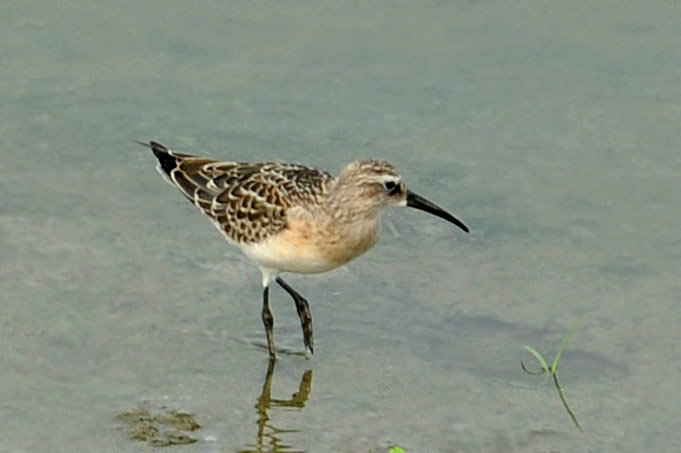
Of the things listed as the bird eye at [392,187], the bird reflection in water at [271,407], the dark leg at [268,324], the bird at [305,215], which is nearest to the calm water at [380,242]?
the bird reflection in water at [271,407]

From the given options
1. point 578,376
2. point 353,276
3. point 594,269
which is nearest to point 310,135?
point 353,276

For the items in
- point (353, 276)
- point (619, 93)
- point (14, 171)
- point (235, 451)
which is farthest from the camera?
point (619, 93)

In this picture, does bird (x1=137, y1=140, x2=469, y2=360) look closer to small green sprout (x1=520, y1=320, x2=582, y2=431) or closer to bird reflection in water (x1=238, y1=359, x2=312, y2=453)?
bird reflection in water (x1=238, y1=359, x2=312, y2=453)

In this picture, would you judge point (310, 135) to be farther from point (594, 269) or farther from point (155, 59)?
point (594, 269)

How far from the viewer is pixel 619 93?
41.9 ft

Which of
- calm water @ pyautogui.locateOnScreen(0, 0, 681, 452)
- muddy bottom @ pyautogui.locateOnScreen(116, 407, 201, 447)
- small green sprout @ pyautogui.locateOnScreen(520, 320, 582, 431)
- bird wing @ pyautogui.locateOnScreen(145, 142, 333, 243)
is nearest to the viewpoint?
muddy bottom @ pyautogui.locateOnScreen(116, 407, 201, 447)

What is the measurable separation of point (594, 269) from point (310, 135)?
2687 mm

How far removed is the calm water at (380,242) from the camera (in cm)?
904

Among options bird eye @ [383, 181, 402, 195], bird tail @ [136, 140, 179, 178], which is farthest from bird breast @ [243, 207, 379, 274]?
bird tail @ [136, 140, 179, 178]

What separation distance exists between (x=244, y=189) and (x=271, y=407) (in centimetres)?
166

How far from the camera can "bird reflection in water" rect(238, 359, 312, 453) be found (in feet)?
28.3

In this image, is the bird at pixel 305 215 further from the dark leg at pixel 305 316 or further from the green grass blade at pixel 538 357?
the green grass blade at pixel 538 357

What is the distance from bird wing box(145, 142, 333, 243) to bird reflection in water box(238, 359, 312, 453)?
35.9 inches

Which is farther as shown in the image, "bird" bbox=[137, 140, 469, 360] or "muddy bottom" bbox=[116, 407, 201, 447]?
"bird" bbox=[137, 140, 469, 360]
